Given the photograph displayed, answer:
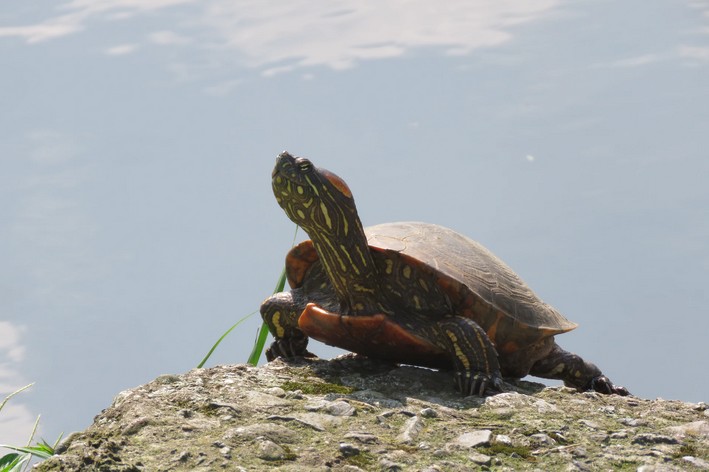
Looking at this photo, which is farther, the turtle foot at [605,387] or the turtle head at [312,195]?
the turtle foot at [605,387]

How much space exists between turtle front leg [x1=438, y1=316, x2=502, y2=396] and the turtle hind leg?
1.10 m

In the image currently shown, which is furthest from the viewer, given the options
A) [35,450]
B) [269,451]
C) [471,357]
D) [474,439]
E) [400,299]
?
[400,299]

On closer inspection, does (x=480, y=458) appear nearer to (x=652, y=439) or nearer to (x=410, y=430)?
(x=410, y=430)

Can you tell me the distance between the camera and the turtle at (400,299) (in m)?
4.82

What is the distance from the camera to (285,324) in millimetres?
5414

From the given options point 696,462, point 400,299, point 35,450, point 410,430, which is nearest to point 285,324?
point 400,299

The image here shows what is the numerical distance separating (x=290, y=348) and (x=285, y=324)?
149 mm

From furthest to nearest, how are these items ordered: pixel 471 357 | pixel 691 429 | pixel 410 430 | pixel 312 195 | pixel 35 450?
1. pixel 312 195
2. pixel 471 357
3. pixel 35 450
4. pixel 691 429
5. pixel 410 430

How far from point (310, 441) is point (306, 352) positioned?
1.92 meters

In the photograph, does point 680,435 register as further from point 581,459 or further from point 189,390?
point 189,390

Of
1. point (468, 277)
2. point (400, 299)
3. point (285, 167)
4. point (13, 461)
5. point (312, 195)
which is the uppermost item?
point (285, 167)

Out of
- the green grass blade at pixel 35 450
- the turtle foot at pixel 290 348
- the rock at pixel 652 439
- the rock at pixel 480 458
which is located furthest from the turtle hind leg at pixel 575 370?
the green grass blade at pixel 35 450

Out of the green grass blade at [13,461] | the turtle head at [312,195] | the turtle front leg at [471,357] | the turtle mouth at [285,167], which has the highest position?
the turtle mouth at [285,167]

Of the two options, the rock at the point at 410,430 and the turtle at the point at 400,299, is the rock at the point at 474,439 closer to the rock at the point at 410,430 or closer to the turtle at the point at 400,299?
the rock at the point at 410,430
